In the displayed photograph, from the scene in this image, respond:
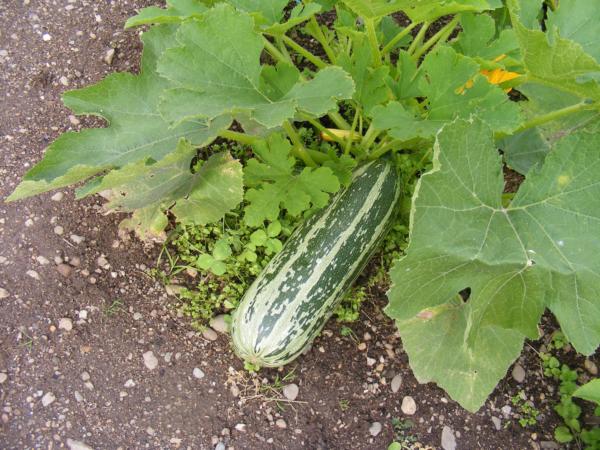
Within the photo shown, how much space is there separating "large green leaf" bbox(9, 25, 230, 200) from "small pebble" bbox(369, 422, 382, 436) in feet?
4.09

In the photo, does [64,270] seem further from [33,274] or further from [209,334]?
[209,334]

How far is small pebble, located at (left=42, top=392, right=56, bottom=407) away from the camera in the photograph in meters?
2.28

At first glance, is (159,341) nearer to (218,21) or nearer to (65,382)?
(65,382)

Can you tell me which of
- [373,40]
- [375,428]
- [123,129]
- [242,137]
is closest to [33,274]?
[123,129]

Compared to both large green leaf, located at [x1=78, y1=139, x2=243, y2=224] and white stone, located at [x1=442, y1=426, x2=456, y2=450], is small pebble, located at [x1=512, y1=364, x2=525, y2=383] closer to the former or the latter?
white stone, located at [x1=442, y1=426, x2=456, y2=450]

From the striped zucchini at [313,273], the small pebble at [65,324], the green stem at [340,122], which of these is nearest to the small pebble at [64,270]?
the small pebble at [65,324]

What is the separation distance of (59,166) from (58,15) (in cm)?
118

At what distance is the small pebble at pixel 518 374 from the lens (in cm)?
250

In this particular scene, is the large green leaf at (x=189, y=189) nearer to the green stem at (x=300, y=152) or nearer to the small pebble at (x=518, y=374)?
the green stem at (x=300, y=152)

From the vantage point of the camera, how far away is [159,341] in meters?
2.41

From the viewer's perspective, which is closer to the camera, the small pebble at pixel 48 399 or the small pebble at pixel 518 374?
the small pebble at pixel 48 399

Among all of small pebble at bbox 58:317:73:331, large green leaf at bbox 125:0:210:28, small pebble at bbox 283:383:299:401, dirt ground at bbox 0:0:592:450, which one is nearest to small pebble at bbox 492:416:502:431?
dirt ground at bbox 0:0:592:450

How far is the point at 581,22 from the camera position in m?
1.99

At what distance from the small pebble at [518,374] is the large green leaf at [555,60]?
1210 mm
